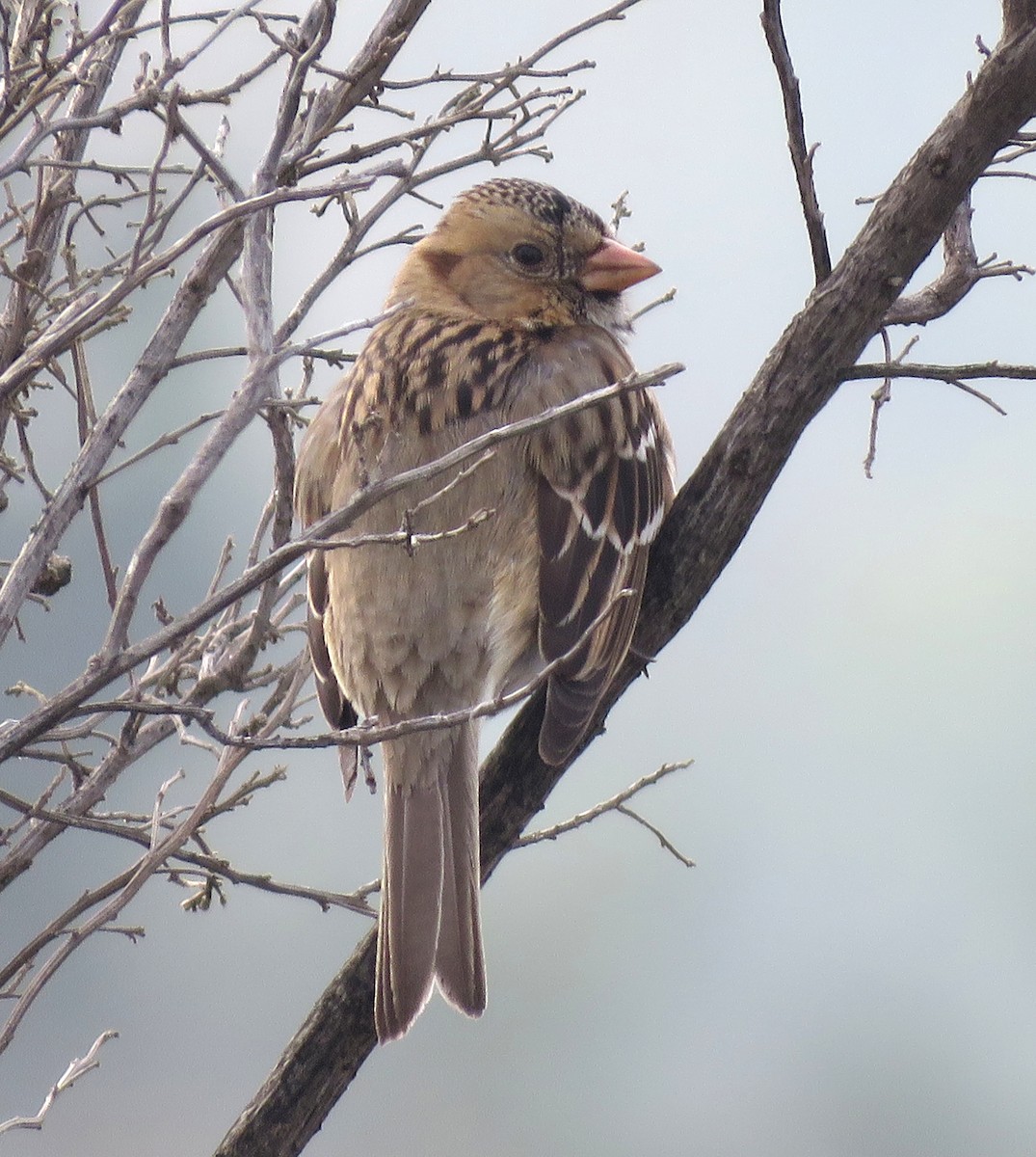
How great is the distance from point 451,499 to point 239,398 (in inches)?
24.6

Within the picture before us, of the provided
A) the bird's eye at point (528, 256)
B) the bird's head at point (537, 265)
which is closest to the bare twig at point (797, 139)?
the bird's head at point (537, 265)

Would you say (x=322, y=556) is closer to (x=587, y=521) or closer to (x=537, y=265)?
(x=587, y=521)

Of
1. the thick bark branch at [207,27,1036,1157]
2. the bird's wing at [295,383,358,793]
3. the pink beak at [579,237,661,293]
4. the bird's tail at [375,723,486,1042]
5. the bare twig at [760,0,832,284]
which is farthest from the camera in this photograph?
the pink beak at [579,237,661,293]

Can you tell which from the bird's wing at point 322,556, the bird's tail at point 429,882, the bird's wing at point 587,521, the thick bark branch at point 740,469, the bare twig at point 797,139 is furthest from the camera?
the bird's wing at point 322,556

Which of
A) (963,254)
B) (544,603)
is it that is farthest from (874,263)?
(544,603)

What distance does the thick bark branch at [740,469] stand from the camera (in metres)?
2.18

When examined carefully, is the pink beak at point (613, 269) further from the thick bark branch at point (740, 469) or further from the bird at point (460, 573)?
the thick bark branch at point (740, 469)

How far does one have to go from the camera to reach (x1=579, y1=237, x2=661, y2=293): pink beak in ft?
9.85

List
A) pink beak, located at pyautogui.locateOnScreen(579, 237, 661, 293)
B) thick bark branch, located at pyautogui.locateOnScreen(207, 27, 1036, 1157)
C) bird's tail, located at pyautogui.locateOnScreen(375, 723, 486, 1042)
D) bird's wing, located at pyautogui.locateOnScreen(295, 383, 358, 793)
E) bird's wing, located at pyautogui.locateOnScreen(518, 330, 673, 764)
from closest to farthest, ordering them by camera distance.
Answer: thick bark branch, located at pyautogui.locateOnScreen(207, 27, 1036, 1157) → bird's tail, located at pyautogui.locateOnScreen(375, 723, 486, 1042) → bird's wing, located at pyautogui.locateOnScreen(518, 330, 673, 764) → bird's wing, located at pyautogui.locateOnScreen(295, 383, 358, 793) → pink beak, located at pyautogui.locateOnScreen(579, 237, 661, 293)

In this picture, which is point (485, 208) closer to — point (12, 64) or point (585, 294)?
point (585, 294)

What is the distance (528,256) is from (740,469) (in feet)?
3.00

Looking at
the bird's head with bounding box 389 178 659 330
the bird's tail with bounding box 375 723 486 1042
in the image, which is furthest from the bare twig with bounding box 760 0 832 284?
the bird's tail with bounding box 375 723 486 1042

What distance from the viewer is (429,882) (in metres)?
2.43

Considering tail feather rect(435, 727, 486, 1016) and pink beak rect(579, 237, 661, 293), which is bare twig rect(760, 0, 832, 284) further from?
tail feather rect(435, 727, 486, 1016)
